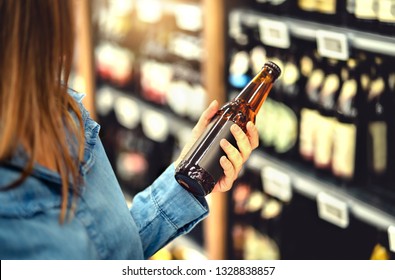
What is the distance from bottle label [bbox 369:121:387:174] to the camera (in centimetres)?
188

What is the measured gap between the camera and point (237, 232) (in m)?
2.55

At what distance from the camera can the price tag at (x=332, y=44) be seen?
181cm

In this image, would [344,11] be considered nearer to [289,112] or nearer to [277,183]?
[289,112]

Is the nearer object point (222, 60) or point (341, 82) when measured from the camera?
point (341, 82)

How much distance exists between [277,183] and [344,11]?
2.03 ft

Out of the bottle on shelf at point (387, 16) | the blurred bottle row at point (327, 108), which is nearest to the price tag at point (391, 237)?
the blurred bottle row at point (327, 108)

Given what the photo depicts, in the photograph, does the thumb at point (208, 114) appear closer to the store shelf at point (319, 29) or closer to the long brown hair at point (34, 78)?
the long brown hair at point (34, 78)

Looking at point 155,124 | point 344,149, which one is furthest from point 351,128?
point 155,124

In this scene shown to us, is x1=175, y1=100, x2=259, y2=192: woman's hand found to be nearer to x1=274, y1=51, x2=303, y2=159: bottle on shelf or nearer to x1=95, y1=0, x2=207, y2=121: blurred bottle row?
x1=274, y1=51, x2=303, y2=159: bottle on shelf

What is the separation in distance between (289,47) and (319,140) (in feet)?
1.02

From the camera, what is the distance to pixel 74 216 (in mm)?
956

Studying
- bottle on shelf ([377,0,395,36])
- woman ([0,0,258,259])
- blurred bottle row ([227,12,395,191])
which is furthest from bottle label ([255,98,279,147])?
woman ([0,0,258,259])

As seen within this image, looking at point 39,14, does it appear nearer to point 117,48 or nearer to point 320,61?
point 320,61
